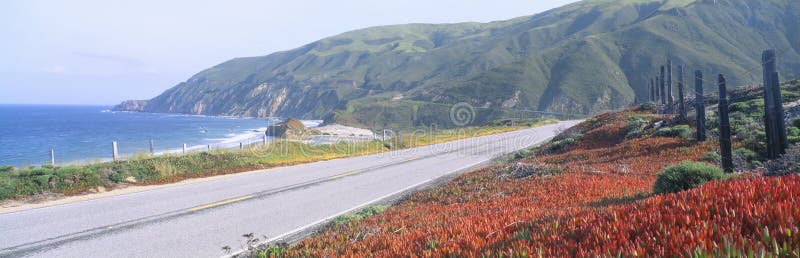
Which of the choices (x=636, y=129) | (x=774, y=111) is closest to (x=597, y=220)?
(x=774, y=111)

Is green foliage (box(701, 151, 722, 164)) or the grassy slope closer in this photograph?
the grassy slope

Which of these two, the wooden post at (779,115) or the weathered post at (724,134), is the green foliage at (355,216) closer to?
the weathered post at (724,134)

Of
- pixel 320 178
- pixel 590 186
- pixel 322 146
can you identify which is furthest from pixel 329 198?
pixel 322 146

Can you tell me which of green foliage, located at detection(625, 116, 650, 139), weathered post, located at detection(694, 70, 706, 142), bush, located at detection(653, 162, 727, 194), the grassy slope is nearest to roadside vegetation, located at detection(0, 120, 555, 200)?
the grassy slope

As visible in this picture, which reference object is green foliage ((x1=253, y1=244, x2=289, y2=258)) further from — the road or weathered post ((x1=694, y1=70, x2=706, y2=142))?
weathered post ((x1=694, y1=70, x2=706, y2=142))

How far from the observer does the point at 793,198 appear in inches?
134

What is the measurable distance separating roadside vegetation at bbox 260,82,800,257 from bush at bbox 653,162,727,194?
0.02m

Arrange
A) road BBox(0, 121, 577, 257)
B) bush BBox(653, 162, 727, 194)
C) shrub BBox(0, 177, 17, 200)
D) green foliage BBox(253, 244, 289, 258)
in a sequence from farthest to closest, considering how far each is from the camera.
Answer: shrub BBox(0, 177, 17, 200), road BBox(0, 121, 577, 257), bush BBox(653, 162, 727, 194), green foliage BBox(253, 244, 289, 258)

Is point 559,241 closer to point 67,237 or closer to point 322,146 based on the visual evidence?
point 67,237

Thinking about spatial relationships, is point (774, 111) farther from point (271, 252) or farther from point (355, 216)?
point (271, 252)

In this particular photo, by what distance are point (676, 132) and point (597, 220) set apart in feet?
51.4

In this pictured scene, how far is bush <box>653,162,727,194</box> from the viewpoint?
6758 mm

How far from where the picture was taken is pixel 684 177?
6.83 m

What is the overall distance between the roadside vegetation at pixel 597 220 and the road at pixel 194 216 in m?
1.96
